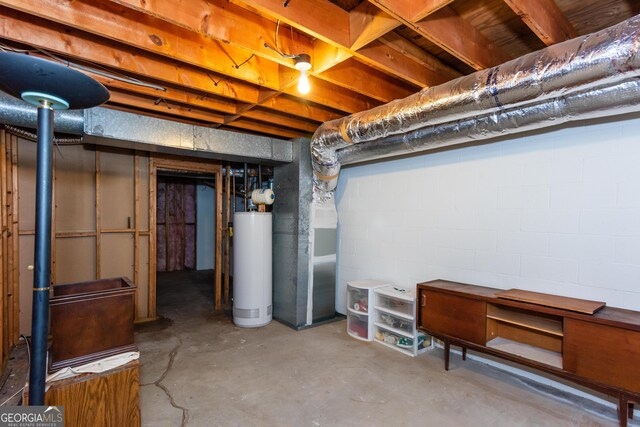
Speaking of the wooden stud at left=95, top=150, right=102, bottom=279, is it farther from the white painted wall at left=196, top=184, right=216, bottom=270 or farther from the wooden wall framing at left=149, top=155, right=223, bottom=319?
the white painted wall at left=196, top=184, right=216, bottom=270

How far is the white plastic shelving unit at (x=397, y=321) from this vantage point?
9.74 ft

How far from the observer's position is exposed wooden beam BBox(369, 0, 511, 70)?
1471 millimetres

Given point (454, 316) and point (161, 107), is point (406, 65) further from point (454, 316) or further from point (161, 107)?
point (161, 107)

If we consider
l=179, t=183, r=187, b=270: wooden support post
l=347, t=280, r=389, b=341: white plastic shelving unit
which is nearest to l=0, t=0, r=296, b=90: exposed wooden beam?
l=347, t=280, r=389, b=341: white plastic shelving unit

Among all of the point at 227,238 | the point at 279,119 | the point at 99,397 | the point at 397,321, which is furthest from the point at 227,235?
the point at 99,397

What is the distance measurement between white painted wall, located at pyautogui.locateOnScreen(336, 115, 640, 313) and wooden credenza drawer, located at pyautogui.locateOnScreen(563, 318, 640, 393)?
18.0 inches

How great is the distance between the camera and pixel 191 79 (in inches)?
89.8

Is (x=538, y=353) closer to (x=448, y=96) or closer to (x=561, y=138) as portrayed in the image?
(x=561, y=138)

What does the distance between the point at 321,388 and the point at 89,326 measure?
1.61 metres

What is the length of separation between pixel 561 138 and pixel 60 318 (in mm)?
3378

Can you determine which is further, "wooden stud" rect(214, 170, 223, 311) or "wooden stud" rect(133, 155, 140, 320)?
"wooden stud" rect(214, 170, 223, 311)

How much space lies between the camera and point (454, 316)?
2.52 m

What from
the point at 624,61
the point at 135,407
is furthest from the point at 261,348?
the point at 624,61

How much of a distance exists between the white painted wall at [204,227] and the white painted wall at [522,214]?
4.82 meters
